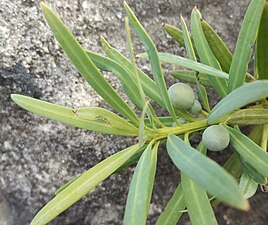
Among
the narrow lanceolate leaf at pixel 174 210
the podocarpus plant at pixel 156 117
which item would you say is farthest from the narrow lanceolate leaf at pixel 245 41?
the narrow lanceolate leaf at pixel 174 210

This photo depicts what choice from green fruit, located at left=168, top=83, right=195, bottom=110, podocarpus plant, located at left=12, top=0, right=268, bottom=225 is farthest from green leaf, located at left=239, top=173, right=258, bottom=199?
green fruit, located at left=168, top=83, right=195, bottom=110

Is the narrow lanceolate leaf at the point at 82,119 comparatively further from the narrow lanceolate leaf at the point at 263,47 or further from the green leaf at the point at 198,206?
the narrow lanceolate leaf at the point at 263,47

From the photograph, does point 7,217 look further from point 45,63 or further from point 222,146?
point 222,146

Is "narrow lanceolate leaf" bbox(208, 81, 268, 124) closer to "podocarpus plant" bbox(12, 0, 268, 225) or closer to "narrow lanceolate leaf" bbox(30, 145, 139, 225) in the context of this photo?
"podocarpus plant" bbox(12, 0, 268, 225)

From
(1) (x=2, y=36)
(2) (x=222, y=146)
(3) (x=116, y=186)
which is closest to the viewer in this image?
(2) (x=222, y=146)

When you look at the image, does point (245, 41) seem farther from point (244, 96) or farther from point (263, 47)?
point (244, 96)

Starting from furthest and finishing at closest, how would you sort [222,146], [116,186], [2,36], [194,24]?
[116,186] < [2,36] < [194,24] < [222,146]

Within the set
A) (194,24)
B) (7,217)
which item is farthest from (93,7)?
(7,217)

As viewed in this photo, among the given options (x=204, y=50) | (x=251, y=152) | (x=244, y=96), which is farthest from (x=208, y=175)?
(x=204, y=50)
